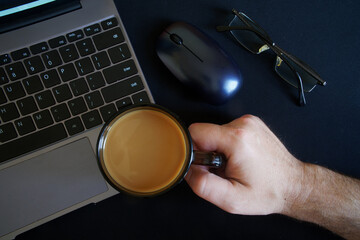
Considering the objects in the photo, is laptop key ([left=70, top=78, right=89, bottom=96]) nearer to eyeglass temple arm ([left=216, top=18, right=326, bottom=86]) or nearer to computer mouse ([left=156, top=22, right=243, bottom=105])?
computer mouse ([left=156, top=22, right=243, bottom=105])

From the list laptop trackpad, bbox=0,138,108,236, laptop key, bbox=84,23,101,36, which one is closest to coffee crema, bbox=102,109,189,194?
laptop trackpad, bbox=0,138,108,236

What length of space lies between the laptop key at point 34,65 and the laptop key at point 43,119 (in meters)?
0.09

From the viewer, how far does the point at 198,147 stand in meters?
0.64

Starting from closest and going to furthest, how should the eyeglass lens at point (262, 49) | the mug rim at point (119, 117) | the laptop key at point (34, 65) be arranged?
the mug rim at point (119, 117)
the laptop key at point (34, 65)
the eyeglass lens at point (262, 49)

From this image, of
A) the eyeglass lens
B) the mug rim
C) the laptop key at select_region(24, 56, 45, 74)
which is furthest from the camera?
the eyeglass lens

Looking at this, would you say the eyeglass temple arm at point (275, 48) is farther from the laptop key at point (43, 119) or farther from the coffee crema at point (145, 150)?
the laptop key at point (43, 119)

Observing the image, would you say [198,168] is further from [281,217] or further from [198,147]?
[281,217]

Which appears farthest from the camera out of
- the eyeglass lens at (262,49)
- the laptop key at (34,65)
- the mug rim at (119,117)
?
the eyeglass lens at (262,49)

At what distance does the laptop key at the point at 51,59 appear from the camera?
0.62m

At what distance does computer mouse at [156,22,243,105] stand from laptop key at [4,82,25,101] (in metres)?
0.30

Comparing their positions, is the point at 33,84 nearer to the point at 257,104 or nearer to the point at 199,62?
the point at 199,62

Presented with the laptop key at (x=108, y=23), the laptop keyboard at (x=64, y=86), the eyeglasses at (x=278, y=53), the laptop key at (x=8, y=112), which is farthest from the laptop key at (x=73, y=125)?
the eyeglasses at (x=278, y=53)

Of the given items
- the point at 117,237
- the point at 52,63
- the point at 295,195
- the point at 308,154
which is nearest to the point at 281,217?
the point at 295,195

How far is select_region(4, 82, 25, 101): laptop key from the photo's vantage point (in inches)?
24.0
